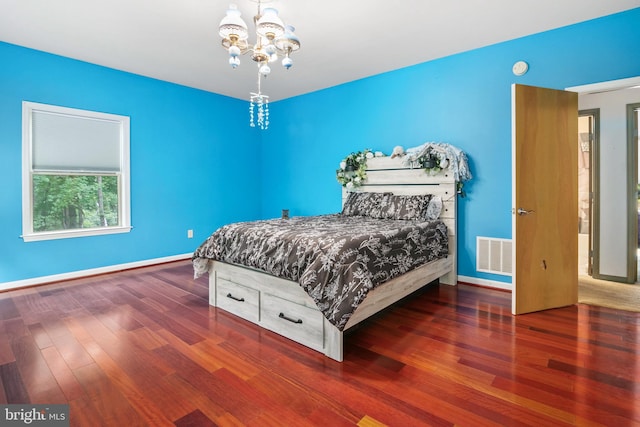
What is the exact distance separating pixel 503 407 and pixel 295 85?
4.57m

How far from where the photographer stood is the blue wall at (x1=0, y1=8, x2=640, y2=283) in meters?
3.38

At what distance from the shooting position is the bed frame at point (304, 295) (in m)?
2.21

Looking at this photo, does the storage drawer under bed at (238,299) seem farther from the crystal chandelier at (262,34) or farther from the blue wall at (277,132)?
the blue wall at (277,132)

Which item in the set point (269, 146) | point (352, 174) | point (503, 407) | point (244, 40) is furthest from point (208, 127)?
point (503, 407)

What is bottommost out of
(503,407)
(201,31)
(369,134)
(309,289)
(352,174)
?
(503,407)

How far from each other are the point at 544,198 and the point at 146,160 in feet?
15.7

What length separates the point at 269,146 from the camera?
603 cm

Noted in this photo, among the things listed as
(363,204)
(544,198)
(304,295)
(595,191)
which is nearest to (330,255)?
(304,295)

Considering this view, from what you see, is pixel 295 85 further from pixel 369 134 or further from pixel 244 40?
pixel 244 40

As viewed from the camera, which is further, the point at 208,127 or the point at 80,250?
the point at 208,127

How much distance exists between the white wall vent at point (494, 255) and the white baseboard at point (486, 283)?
116 mm

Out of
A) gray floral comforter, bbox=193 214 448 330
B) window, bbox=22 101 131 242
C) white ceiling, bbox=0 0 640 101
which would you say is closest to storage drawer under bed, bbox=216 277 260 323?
gray floral comforter, bbox=193 214 448 330

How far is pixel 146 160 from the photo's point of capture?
4574 millimetres

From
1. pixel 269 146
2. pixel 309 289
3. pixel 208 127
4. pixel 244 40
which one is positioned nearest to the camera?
pixel 309 289
